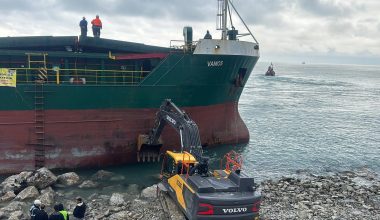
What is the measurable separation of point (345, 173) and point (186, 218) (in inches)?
579

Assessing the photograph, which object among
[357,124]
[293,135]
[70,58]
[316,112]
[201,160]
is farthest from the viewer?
[316,112]

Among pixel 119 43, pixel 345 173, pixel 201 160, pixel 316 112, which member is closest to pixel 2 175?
pixel 119 43

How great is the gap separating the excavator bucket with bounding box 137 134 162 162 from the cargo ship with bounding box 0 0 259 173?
66 cm

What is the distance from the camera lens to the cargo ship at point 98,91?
61.5 feet

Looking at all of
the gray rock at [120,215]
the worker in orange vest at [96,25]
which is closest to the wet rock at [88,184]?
the gray rock at [120,215]

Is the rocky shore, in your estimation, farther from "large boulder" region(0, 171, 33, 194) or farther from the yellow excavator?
the yellow excavator

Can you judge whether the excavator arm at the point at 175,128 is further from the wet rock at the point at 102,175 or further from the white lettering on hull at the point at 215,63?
the white lettering on hull at the point at 215,63

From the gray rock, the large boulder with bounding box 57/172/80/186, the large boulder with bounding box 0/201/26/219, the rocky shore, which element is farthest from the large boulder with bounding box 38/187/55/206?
the gray rock

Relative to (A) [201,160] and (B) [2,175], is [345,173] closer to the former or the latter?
(A) [201,160]

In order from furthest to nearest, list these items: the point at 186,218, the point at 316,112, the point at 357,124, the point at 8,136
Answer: the point at 316,112 → the point at 357,124 → the point at 8,136 → the point at 186,218

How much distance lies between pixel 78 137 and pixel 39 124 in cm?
219

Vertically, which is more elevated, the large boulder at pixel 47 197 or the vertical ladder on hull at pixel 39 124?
the vertical ladder on hull at pixel 39 124

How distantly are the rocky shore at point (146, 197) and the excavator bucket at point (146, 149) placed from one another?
204 centimetres

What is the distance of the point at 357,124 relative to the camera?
132ft
